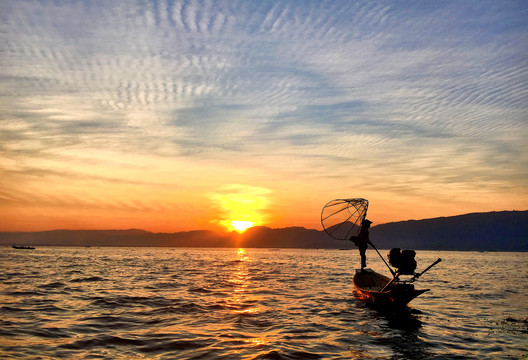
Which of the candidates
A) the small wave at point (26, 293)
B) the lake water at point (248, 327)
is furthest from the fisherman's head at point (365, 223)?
the small wave at point (26, 293)

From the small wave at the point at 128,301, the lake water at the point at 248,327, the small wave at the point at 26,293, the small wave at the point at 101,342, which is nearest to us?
the lake water at the point at 248,327

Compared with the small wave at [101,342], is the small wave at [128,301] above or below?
below

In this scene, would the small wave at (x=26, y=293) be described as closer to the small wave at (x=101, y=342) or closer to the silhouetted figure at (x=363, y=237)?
the small wave at (x=101, y=342)

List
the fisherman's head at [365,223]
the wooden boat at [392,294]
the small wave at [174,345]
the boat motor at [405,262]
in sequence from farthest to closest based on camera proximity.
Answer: the fisherman's head at [365,223], the wooden boat at [392,294], the boat motor at [405,262], the small wave at [174,345]

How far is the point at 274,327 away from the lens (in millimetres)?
19859

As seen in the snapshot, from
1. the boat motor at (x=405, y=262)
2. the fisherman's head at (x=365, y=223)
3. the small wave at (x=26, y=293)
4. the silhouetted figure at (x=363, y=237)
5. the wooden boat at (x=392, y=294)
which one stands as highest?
the fisherman's head at (x=365, y=223)

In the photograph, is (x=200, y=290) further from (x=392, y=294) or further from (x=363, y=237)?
(x=392, y=294)

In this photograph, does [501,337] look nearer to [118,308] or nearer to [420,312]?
[420,312]

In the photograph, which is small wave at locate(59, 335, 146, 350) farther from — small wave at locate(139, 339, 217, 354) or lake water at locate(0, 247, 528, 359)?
small wave at locate(139, 339, 217, 354)

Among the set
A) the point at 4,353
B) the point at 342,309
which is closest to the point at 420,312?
the point at 342,309

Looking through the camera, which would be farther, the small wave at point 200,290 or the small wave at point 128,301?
the small wave at point 200,290

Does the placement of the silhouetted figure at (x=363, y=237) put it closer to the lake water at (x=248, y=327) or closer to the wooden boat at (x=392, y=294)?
the wooden boat at (x=392, y=294)

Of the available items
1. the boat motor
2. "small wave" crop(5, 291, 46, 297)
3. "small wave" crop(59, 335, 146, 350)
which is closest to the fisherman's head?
the boat motor

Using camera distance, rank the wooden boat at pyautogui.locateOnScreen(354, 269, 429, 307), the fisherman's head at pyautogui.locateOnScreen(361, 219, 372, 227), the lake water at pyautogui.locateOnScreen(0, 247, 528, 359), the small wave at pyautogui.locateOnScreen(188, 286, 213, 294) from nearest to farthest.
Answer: the lake water at pyautogui.locateOnScreen(0, 247, 528, 359) → the wooden boat at pyautogui.locateOnScreen(354, 269, 429, 307) → the fisherman's head at pyautogui.locateOnScreen(361, 219, 372, 227) → the small wave at pyautogui.locateOnScreen(188, 286, 213, 294)
